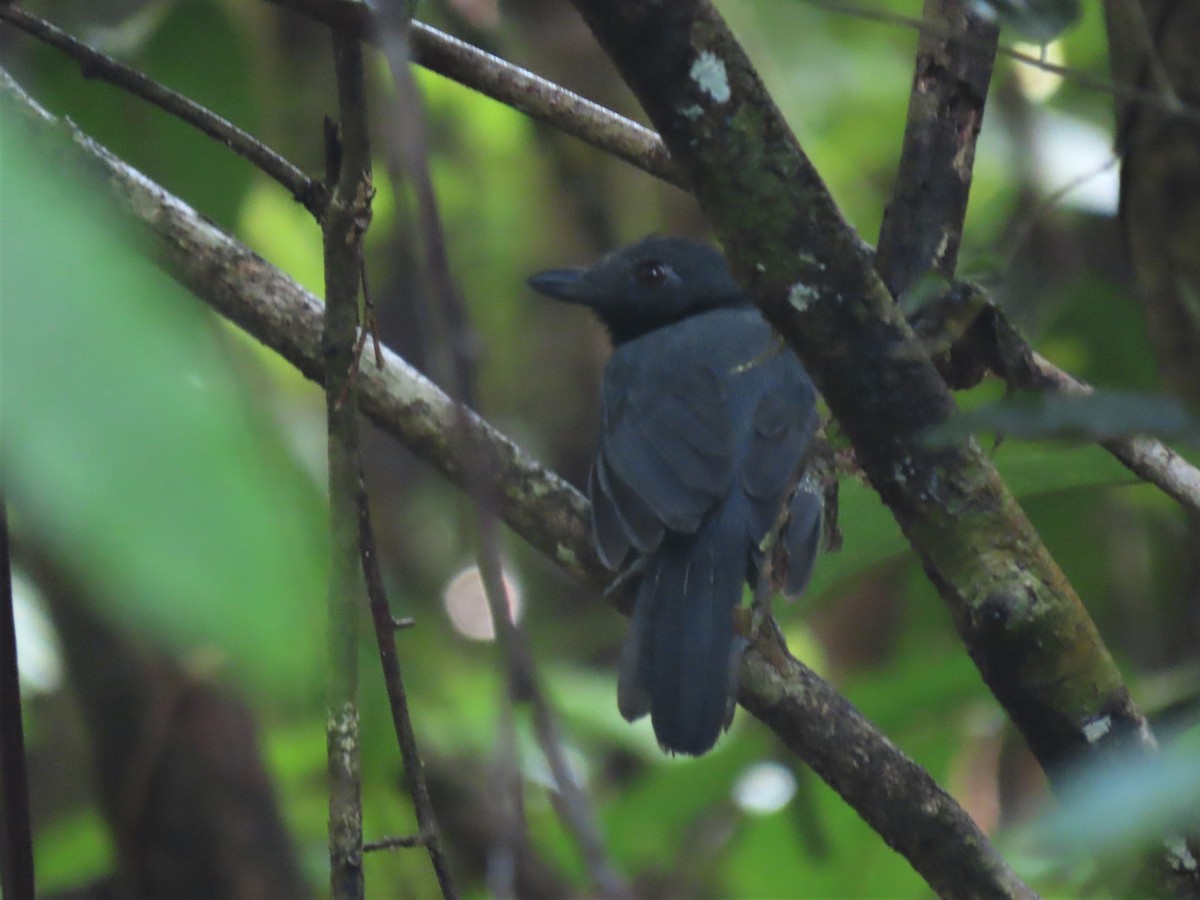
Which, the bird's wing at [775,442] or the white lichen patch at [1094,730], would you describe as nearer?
the white lichen patch at [1094,730]

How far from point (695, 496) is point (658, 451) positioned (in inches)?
7.9

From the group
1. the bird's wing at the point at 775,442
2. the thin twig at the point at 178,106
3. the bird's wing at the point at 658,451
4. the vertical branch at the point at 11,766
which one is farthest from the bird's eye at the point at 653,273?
the vertical branch at the point at 11,766

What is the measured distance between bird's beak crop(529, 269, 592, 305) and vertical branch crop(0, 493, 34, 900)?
2914 millimetres

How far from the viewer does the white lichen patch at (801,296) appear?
1600mm

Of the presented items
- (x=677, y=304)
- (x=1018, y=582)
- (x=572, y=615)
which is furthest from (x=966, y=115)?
(x=572, y=615)

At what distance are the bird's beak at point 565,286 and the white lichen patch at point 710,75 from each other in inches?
121

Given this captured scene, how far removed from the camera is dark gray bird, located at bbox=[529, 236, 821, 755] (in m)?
2.95

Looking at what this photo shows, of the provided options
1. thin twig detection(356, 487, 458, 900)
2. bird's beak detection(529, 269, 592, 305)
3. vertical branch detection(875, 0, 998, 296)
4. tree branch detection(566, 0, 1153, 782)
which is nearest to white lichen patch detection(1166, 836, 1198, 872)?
tree branch detection(566, 0, 1153, 782)

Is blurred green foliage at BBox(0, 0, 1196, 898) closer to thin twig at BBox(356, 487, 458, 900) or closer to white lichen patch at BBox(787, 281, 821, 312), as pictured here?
thin twig at BBox(356, 487, 458, 900)

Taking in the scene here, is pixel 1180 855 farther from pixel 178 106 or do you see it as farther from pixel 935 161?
pixel 178 106

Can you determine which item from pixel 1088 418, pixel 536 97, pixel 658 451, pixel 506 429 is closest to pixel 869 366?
pixel 1088 418

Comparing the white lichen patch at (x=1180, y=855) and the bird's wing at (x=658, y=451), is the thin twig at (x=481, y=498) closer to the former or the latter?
the white lichen patch at (x=1180, y=855)

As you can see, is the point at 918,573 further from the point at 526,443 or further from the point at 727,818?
the point at 526,443

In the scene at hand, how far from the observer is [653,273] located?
182 inches
